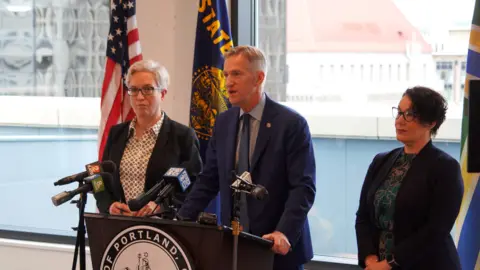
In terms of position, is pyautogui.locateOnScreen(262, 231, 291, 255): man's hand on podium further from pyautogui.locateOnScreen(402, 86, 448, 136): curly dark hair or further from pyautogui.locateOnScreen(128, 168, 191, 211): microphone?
pyautogui.locateOnScreen(402, 86, 448, 136): curly dark hair

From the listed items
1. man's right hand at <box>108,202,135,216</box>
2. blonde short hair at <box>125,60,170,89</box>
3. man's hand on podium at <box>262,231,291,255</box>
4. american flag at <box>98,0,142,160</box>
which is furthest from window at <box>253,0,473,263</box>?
man's hand on podium at <box>262,231,291,255</box>

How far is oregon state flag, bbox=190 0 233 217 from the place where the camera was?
15.9 feet

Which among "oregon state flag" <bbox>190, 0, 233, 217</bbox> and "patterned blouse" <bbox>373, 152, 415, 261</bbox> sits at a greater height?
"oregon state flag" <bbox>190, 0, 233, 217</bbox>

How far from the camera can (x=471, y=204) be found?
385cm

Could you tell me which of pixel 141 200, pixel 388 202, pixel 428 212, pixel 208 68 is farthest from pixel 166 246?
pixel 208 68

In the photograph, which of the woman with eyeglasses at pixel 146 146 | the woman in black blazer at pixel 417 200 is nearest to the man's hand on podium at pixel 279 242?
the woman in black blazer at pixel 417 200

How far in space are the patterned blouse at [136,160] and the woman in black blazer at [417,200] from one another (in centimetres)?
115

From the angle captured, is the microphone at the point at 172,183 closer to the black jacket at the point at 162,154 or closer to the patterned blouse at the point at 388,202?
the black jacket at the point at 162,154

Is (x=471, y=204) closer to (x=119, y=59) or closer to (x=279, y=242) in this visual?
(x=279, y=242)

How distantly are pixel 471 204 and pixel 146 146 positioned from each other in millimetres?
1690

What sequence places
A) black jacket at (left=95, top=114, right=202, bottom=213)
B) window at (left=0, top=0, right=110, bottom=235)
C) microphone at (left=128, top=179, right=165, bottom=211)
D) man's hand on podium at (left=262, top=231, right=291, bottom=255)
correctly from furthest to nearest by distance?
1. window at (left=0, top=0, right=110, bottom=235)
2. black jacket at (left=95, top=114, right=202, bottom=213)
3. man's hand on podium at (left=262, top=231, right=291, bottom=255)
4. microphone at (left=128, top=179, right=165, bottom=211)

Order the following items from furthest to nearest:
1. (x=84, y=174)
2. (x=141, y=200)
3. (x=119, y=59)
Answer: (x=119, y=59), (x=84, y=174), (x=141, y=200)

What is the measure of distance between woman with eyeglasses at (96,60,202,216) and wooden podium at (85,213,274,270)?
34.4 inches

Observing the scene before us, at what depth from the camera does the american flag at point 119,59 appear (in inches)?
198
